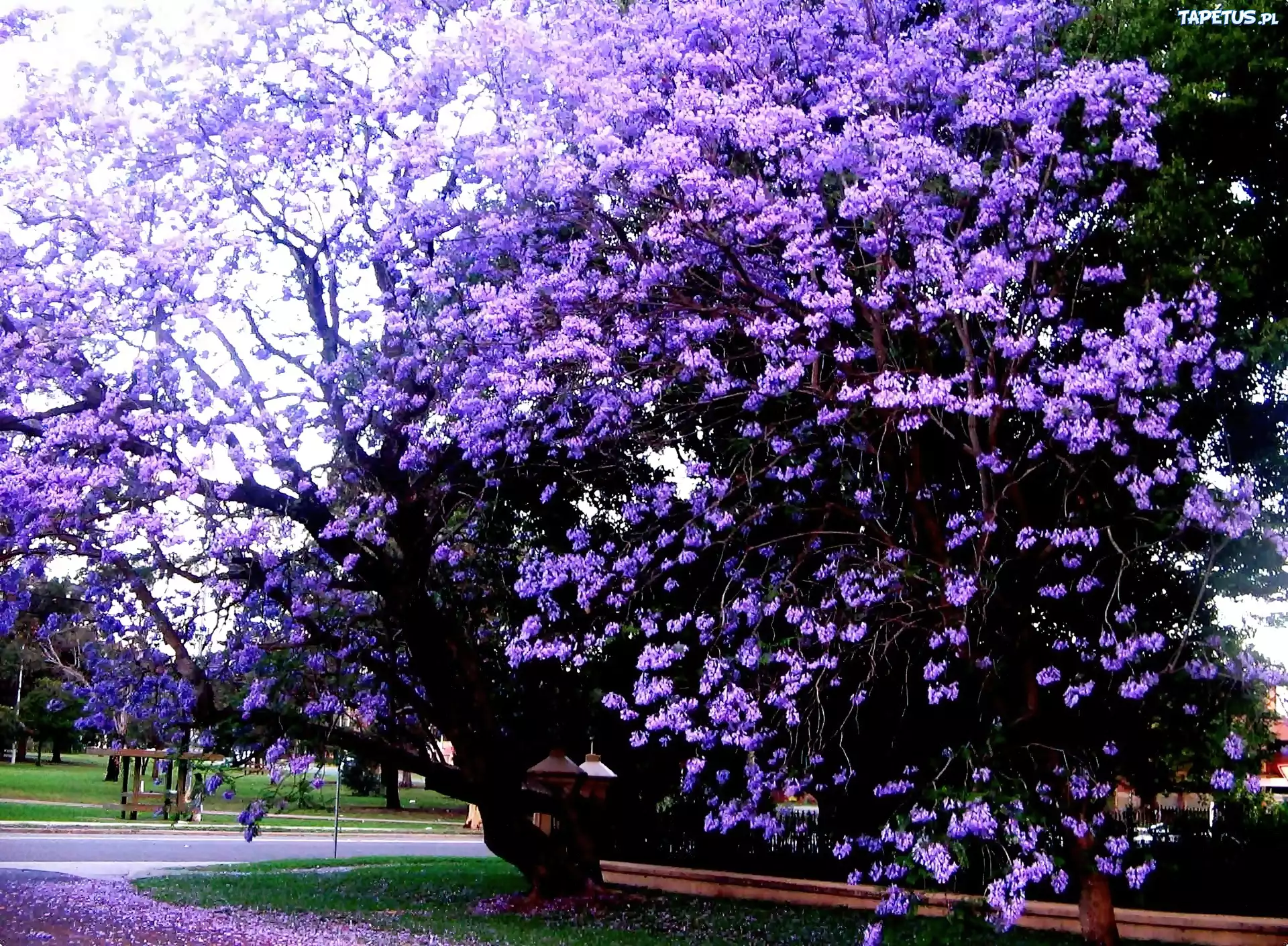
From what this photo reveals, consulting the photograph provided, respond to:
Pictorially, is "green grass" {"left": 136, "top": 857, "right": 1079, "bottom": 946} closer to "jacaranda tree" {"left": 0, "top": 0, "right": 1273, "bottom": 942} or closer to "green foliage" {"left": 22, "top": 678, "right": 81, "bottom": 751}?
"jacaranda tree" {"left": 0, "top": 0, "right": 1273, "bottom": 942}

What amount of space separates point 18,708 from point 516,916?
1364 inches

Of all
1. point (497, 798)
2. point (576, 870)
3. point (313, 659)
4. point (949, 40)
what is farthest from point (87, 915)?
point (949, 40)

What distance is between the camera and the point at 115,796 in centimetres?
3991

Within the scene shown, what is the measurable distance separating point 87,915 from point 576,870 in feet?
18.3

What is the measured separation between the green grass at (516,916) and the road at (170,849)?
180 cm

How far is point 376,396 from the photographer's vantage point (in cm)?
1313

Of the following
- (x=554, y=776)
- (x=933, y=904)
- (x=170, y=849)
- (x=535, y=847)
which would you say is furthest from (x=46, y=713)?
(x=933, y=904)

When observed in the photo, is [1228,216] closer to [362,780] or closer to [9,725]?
[362,780]

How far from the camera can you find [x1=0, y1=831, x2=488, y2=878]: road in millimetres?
19438

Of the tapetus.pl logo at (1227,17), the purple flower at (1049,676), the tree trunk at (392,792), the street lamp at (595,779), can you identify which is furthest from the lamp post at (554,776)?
the tree trunk at (392,792)

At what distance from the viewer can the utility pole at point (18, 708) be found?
38.8m

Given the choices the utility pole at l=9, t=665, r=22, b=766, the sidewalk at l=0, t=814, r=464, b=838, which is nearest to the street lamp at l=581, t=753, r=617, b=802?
the sidewalk at l=0, t=814, r=464, b=838

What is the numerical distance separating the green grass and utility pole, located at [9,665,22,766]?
55.8 feet

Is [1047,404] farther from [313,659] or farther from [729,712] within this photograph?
[313,659]
